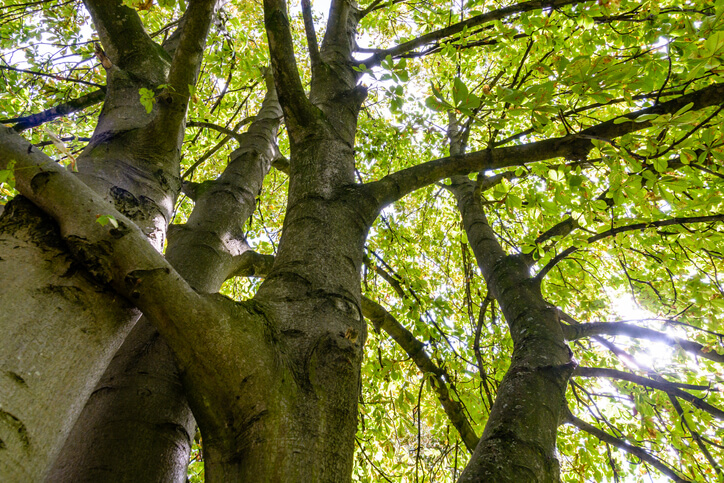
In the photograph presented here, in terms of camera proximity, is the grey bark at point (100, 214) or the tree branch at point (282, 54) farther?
the tree branch at point (282, 54)

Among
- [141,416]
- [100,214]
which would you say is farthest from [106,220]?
[141,416]

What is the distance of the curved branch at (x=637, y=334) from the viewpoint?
7.32 feet

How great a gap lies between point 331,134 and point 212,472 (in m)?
1.65

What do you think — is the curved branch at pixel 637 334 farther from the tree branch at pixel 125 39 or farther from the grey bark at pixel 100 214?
the tree branch at pixel 125 39

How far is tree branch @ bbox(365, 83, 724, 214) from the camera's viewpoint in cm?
149

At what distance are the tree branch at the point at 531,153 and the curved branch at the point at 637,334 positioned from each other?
4.20 feet

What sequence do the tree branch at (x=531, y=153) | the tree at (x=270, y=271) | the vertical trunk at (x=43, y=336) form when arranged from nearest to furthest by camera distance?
the vertical trunk at (x=43, y=336) → the tree at (x=270, y=271) → the tree branch at (x=531, y=153)

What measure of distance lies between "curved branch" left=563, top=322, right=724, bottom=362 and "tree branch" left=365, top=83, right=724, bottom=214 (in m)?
1.28

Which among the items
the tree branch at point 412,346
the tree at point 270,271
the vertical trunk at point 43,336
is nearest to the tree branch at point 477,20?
the tree at point 270,271

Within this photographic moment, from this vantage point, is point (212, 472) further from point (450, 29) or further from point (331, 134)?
point (450, 29)

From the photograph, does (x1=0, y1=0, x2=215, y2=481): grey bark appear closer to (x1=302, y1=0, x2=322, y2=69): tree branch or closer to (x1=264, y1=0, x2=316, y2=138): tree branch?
(x1=264, y1=0, x2=316, y2=138): tree branch

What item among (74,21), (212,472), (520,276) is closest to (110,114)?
(212,472)

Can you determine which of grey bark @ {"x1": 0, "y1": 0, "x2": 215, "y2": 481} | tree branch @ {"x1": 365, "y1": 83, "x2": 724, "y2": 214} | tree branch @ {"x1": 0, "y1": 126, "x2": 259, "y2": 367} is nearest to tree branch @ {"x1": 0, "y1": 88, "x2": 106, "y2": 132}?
grey bark @ {"x1": 0, "y1": 0, "x2": 215, "y2": 481}

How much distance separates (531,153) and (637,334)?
1402 mm
